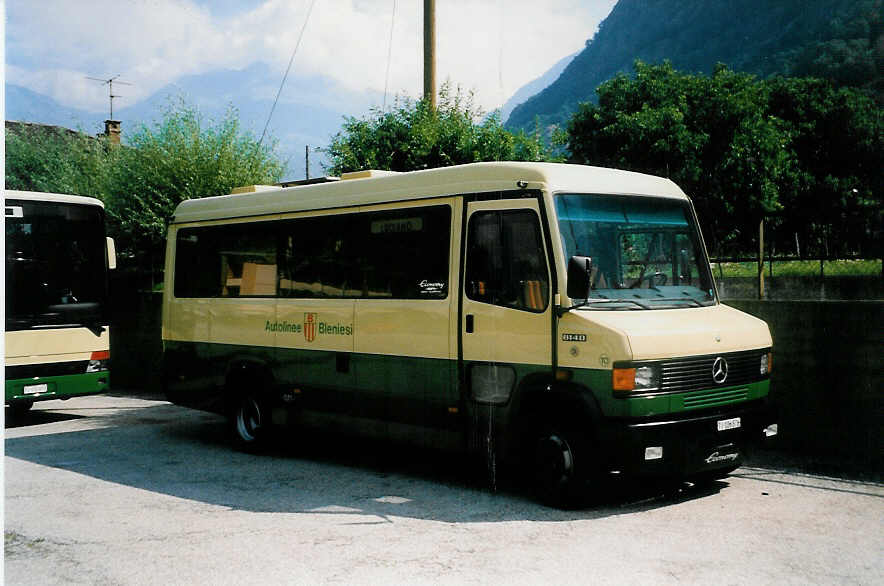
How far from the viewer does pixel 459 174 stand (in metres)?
9.05

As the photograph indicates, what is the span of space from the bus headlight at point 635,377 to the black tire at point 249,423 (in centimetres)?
516

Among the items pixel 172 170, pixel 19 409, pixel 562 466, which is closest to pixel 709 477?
pixel 562 466

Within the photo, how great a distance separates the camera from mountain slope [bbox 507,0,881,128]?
8962 centimetres

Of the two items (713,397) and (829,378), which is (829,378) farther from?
(713,397)

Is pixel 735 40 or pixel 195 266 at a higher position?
pixel 735 40

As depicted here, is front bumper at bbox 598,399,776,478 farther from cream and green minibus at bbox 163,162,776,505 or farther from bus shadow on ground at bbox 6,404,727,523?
bus shadow on ground at bbox 6,404,727,523

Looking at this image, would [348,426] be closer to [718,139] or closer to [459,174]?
[459,174]

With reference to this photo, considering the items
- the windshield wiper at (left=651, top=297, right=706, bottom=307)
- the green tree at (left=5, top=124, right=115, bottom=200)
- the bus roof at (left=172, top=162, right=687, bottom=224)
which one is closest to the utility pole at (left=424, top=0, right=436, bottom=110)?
the bus roof at (left=172, top=162, right=687, bottom=224)

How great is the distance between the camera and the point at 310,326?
419 inches

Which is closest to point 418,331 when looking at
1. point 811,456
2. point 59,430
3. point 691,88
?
point 811,456

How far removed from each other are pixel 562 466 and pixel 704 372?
1.48 m

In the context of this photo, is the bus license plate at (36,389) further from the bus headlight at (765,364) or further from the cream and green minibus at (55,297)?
the bus headlight at (765,364)

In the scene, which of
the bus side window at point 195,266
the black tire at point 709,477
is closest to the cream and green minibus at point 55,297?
the bus side window at point 195,266

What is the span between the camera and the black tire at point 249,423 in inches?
446
